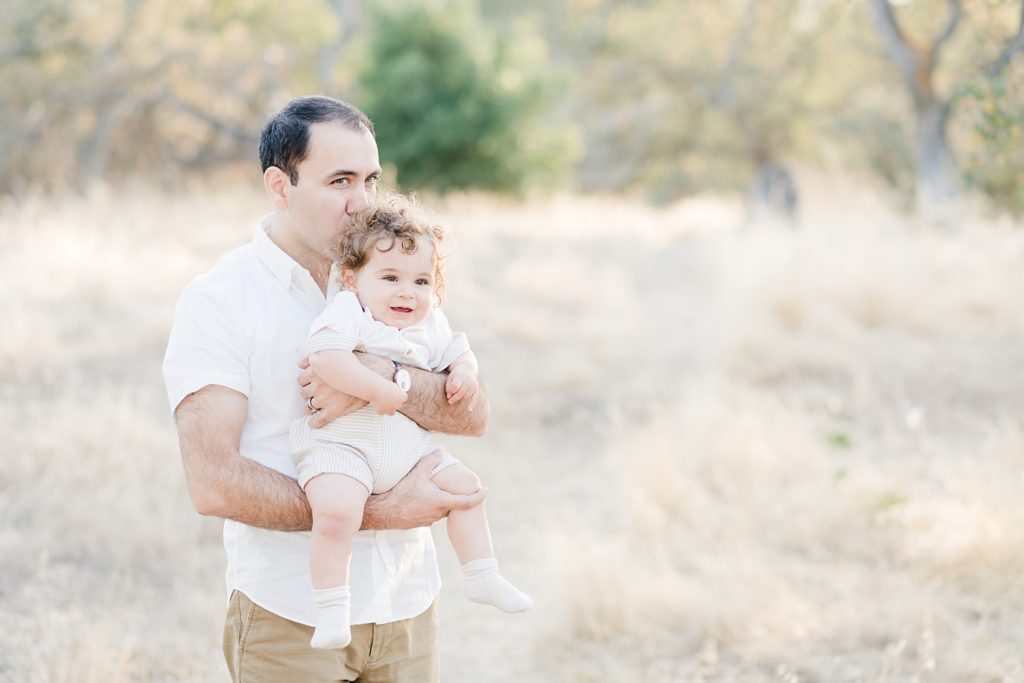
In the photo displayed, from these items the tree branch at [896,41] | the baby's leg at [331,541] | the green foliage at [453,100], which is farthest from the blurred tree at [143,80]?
the baby's leg at [331,541]

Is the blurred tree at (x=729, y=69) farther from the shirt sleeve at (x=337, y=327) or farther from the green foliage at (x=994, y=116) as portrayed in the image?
the shirt sleeve at (x=337, y=327)

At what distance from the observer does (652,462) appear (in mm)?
6613

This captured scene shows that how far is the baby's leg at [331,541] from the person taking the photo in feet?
7.63

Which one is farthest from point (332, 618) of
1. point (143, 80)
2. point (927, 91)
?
point (143, 80)

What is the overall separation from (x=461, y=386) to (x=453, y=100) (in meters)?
15.9

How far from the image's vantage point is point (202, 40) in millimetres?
18641

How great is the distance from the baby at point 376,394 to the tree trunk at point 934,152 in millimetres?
13065

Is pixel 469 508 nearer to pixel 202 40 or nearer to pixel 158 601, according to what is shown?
pixel 158 601

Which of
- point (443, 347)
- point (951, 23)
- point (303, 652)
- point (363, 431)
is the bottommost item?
point (303, 652)

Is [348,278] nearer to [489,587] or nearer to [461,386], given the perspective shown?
[461,386]

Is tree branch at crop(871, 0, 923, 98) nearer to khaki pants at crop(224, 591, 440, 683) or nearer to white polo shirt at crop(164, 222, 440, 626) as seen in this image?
A: white polo shirt at crop(164, 222, 440, 626)

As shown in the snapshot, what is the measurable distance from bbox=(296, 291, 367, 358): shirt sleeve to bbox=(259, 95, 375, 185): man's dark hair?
1.05 ft

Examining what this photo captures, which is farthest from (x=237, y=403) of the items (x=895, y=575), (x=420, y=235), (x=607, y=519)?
(x=607, y=519)

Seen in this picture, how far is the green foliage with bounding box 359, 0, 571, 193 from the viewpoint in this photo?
58.0 feet
